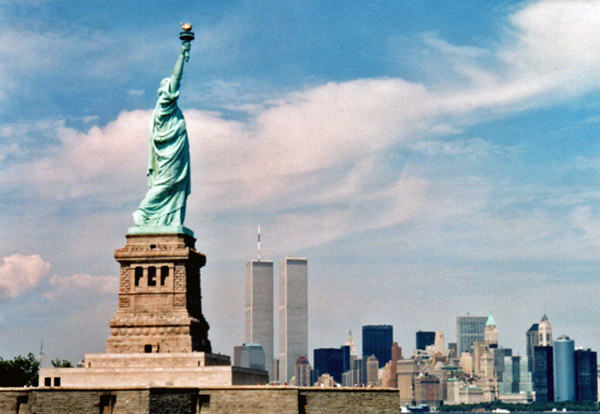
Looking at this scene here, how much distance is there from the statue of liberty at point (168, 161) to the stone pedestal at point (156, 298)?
164 cm

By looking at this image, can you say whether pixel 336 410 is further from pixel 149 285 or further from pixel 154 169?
pixel 154 169

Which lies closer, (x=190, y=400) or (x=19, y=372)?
(x=190, y=400)

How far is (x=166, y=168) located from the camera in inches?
2317

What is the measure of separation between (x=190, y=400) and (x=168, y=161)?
16.8 metres

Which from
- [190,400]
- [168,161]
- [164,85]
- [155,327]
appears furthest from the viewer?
[164,85]

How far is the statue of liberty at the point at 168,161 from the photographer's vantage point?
58375 mm

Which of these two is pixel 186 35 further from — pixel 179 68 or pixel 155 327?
pixel 155 327

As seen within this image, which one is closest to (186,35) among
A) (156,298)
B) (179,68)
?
(179,68)

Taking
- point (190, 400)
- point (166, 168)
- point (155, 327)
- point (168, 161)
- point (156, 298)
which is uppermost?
point (168, 161)

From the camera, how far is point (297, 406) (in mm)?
48469

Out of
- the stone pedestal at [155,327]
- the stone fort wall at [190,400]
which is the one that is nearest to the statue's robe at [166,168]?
the stone pedestal at [155,327]

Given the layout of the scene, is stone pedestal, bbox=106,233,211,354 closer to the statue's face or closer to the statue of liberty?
the statue of liberty

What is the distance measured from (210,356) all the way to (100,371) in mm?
5889

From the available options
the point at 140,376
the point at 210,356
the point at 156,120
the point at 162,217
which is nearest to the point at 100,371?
the point at 140,376
